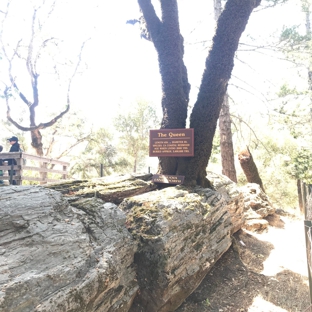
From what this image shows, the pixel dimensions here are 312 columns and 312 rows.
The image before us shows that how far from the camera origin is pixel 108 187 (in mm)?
5055

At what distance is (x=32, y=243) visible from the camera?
2.58 m

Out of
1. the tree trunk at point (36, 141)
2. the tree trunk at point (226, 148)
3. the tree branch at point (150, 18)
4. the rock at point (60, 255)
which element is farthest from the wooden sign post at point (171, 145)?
the tree trunk at point (36, 141)

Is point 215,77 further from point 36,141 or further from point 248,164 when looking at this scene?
point 36,141

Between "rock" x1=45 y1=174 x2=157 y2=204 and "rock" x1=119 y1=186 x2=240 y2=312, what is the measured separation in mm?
592

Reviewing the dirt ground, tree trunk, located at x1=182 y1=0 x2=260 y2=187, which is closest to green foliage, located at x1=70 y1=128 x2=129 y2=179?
the dirt ground

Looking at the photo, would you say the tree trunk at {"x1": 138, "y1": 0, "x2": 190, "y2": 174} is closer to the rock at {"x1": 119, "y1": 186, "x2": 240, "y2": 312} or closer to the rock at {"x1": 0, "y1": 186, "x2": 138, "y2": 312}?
the rock at {"x1": 119, "y1": 186, "x2": 240, "y2": 312}

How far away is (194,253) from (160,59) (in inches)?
179

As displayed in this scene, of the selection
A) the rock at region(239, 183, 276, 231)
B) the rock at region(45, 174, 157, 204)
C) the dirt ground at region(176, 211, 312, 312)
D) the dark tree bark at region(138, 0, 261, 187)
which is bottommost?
the dirt ground at region(176, 211, 312, 312)

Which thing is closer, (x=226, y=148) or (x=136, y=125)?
(x=226, y=148)

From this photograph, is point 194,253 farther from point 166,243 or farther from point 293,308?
point 293,308

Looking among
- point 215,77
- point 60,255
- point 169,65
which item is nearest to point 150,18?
point 169,65

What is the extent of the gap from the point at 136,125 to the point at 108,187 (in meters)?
16.3

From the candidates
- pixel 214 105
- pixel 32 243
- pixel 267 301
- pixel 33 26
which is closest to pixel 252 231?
pixel 267 301

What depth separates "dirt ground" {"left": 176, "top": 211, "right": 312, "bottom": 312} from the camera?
380 cm
